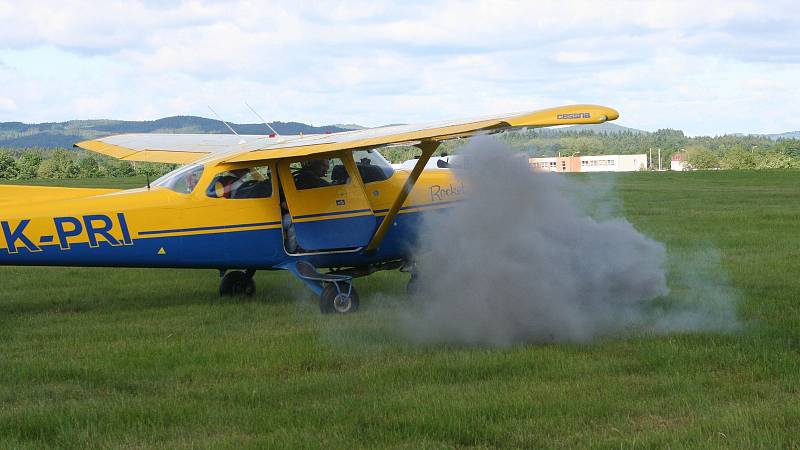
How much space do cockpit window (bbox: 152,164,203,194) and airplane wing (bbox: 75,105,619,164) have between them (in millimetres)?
375

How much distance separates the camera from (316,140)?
469 inches

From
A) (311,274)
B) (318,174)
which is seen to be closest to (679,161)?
(318,174)

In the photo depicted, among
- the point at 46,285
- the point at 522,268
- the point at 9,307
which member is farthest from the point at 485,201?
the point at 46,285

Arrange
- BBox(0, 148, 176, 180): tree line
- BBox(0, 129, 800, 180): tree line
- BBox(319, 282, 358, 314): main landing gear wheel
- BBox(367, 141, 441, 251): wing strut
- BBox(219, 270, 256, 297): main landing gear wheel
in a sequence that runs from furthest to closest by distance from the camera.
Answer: BBox(0, 148, 176, 180): tree line < BBox(219, 270, 256, 297): main landing gear wheel < BBox(319, 282, 358, 314): main landing gear wheel < BBox(367, 141, 441, 251): wing strut < BBox(0, 129, 800, 180): tree line

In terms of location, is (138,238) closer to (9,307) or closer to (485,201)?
(9,307)

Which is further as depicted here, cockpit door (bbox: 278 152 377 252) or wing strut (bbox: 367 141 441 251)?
cockpit door (bbox: 278 152 377 252)

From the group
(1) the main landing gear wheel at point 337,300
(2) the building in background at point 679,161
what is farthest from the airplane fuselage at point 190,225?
(2) the building in background at point 679,161

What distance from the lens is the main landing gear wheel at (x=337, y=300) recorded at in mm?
11461

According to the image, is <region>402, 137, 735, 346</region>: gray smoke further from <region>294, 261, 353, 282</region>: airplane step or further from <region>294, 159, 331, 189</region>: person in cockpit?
<region>294, 159, 331, 189</region>: person in cockpit

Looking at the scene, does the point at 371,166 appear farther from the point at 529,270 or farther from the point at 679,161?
the point at 679,161

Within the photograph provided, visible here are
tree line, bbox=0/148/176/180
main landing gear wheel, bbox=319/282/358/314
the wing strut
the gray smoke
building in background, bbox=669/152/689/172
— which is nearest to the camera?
the gray smoke

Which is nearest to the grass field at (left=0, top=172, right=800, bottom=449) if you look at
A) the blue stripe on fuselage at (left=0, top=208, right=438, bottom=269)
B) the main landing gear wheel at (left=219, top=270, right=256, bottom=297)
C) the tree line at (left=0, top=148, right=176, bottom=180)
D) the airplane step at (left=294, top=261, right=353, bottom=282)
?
the airplane step at (left=294, top=261, right=353, bottom=282)

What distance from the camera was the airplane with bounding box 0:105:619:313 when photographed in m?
11.1

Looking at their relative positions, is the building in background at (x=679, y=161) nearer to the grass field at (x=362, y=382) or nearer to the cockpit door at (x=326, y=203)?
the cockpit door at (x=326, y=203)
